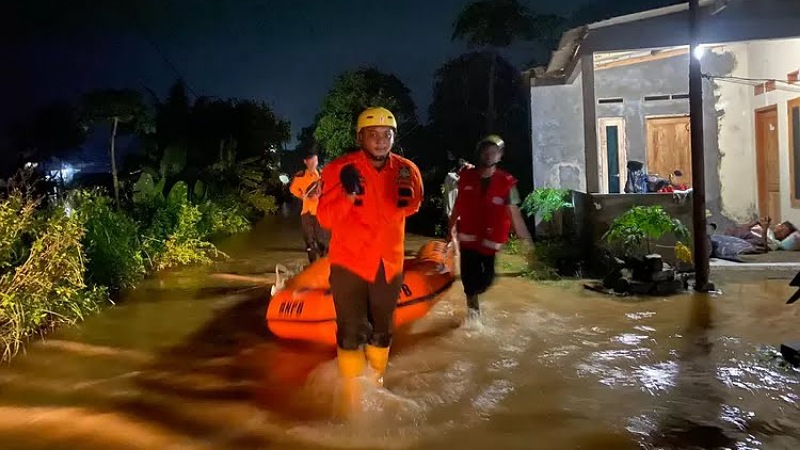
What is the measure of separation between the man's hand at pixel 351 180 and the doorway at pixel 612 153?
9.70 meters

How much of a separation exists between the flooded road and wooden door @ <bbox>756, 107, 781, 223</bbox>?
3.39 meters

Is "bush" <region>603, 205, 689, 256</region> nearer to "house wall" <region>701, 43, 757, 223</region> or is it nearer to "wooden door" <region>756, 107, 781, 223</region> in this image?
"wooden door" <region>756, 107, 781, 223</region>

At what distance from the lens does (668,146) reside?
1341cm

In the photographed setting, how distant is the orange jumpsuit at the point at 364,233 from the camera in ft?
15.5

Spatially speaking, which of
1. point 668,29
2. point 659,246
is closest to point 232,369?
point 659,246

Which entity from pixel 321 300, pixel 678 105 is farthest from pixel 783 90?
pixel 321 300

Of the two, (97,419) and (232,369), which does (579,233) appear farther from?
(97,419)

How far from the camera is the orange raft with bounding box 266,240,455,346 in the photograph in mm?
6293

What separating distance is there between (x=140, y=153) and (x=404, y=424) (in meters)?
21.4

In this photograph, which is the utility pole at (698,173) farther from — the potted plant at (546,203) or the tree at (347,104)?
the tree at (347,104)

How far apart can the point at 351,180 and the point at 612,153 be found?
10.1 metres

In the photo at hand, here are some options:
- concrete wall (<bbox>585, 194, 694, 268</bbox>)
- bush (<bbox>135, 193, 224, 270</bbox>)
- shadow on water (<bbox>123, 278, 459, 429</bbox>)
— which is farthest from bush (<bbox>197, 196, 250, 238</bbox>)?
shadow on water (<bbox>123, 278, 459, 429</bbox>)

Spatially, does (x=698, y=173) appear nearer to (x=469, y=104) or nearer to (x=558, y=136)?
(x=558, y=136)

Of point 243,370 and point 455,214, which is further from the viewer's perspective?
point 455,214
